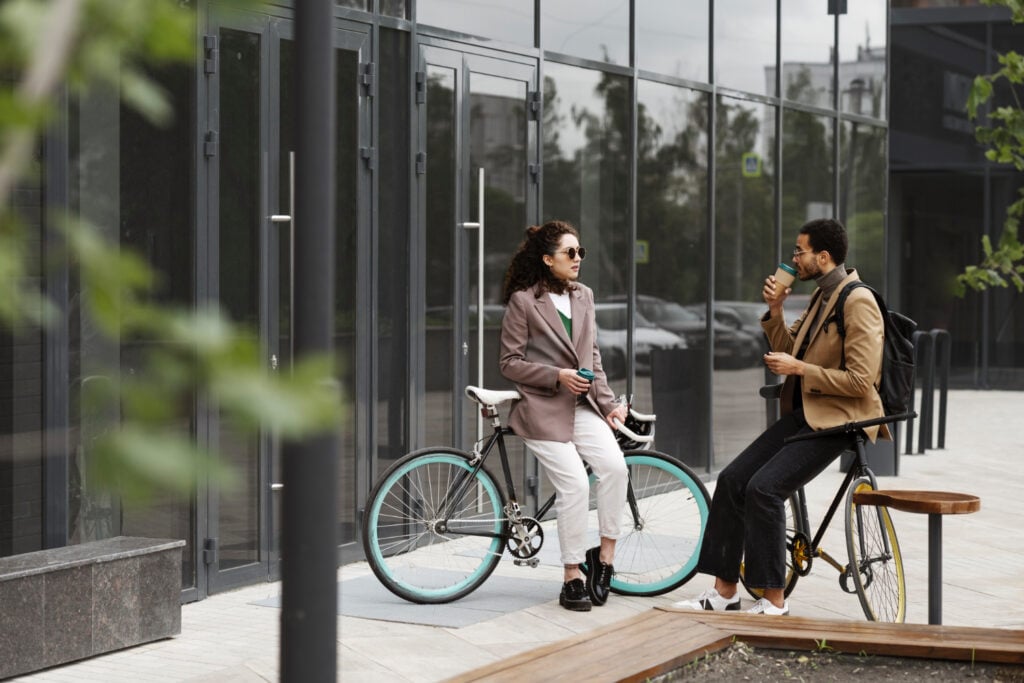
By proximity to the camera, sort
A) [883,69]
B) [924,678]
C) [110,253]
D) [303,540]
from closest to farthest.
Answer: [110,253] < [303,540] < [924,678] < [883,69]

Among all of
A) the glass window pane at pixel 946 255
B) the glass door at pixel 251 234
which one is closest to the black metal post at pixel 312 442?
the glass door at pixel 251 234

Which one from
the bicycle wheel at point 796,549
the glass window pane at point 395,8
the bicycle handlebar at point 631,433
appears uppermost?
the glass window pane at point 395,8

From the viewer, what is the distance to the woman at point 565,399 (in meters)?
6.65

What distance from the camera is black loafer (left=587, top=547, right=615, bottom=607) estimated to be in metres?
6.82

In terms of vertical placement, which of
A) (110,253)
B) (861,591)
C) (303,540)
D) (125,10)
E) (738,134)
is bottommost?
(861,591)

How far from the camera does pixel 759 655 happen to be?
15.8 ft

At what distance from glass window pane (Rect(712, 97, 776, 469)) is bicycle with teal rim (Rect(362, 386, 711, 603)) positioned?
5.12m

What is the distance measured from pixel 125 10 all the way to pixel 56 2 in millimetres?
48

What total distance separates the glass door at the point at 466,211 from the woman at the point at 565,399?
190 cm

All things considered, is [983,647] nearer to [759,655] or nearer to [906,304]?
[759,655]

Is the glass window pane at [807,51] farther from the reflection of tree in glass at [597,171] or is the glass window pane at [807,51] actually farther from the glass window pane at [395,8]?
the glass window pane at [395,8]

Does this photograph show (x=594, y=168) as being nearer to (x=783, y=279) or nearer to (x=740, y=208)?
(x=740, y=208)

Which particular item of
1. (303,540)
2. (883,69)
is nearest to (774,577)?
(303,540)

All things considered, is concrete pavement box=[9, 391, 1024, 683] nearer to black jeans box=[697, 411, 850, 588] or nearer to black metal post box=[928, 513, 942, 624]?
black jeans box=[697, 411, 850, 588]
